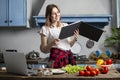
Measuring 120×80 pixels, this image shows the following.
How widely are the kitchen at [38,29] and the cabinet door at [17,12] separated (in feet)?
0.45

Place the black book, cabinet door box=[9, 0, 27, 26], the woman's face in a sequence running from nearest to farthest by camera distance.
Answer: the black book → the woman's face → cabinet door box=[9, 0, 27, 26]

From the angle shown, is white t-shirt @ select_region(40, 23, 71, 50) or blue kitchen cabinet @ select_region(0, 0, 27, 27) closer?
white t-shirt @ select_region(40, 23, 71, 50)

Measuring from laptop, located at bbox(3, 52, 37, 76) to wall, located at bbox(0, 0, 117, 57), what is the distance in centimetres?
249

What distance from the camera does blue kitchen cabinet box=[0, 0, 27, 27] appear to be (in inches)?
173

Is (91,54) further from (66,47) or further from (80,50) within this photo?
(66,47)

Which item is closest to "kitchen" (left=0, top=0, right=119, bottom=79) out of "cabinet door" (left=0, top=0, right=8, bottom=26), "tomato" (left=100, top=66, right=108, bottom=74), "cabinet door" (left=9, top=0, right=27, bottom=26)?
"cabinet door" (left=9, top=0, right=27, bottom=26)

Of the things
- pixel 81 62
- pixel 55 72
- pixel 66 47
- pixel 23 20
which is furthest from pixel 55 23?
pixel 23 20

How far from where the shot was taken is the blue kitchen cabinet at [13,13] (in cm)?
440

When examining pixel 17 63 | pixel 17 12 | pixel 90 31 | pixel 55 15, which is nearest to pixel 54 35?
pixel 55 15

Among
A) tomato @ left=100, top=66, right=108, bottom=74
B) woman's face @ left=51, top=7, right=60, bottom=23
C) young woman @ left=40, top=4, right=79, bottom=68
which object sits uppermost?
woman's face @ left=51, top=7, right=60, bottom=23

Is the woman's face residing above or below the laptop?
above

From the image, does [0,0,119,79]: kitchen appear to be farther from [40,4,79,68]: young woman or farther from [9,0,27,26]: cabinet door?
[40,4,79,68]: young woman

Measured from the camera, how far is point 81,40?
15.4 feet

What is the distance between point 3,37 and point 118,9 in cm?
205
